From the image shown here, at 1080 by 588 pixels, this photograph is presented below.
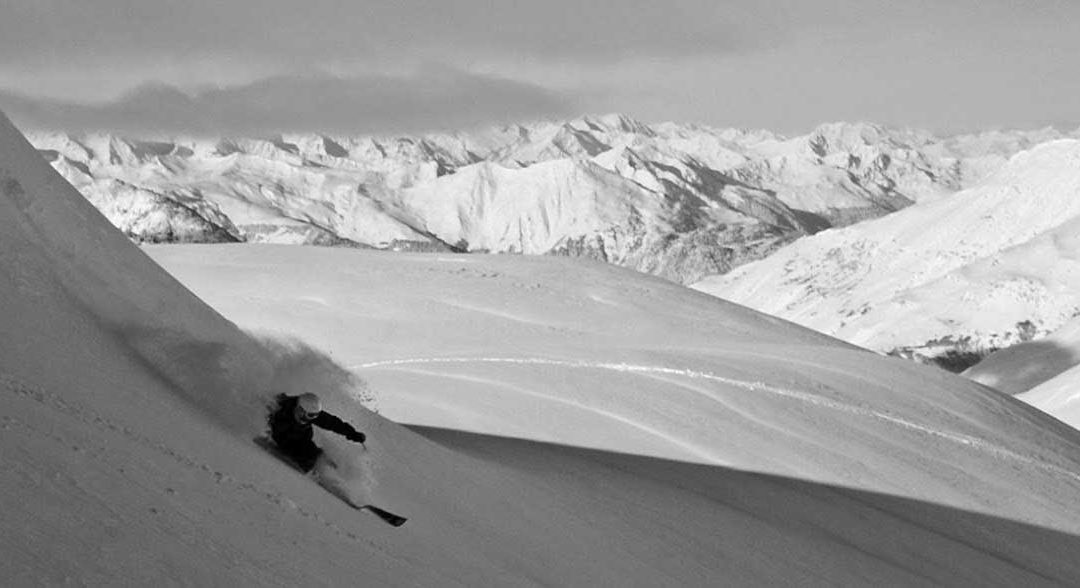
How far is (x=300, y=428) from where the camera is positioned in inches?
405

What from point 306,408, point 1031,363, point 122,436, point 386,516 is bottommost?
point 386,516

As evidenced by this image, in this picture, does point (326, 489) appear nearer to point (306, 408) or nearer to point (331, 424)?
point (331, 424)

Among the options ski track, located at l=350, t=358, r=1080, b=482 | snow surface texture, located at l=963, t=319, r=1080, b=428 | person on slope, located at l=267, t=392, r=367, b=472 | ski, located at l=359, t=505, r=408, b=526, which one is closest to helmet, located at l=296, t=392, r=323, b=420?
person on slope, located at l=267, t=392, r=367, b=472

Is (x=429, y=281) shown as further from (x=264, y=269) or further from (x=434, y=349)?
(x=434, y=349)

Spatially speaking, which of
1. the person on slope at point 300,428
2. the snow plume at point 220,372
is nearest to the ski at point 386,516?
the person on slope at point 300,428

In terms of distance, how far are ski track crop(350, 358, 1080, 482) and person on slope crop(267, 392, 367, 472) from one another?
11.8 metres

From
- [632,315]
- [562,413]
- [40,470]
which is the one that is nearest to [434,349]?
[562,413]

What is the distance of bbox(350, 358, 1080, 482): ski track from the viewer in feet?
74.1

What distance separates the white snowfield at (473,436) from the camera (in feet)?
23.8

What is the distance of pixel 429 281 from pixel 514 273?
263 centimetres

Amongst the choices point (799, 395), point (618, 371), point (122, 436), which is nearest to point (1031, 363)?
point (799, 395)

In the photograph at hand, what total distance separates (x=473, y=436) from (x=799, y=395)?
25.8ft

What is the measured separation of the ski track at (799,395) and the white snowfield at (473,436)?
7cm

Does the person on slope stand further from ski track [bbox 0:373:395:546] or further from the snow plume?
ski track [bbox 0:373:395:546]
